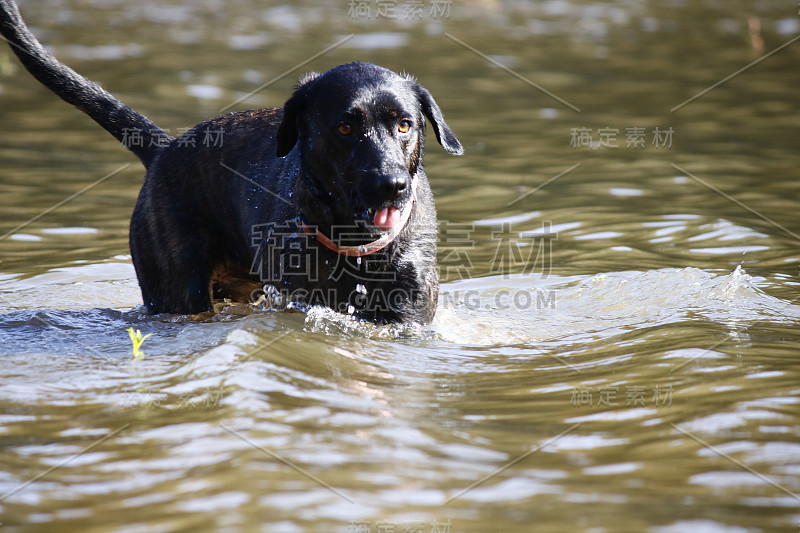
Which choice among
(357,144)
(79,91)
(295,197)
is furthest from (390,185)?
(79,91)

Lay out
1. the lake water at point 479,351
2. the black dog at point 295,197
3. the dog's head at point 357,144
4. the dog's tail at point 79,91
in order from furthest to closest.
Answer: the dog's tail at point 79,91, the black dog at point 295,197, the dog's head at point 357,144, the lake water at point 479,351

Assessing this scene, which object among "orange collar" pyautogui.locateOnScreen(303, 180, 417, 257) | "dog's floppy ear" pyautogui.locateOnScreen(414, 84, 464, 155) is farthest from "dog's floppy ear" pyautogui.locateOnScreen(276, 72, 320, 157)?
"dog's floppy ear" pyautogui.locateOnScreen(414, 84, 464, 155)

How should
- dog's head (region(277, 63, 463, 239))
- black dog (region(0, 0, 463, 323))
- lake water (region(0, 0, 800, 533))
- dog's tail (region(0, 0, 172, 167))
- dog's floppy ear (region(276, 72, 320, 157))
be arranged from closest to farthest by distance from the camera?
lake water (region(0, 0, 800, 533)), dog's head (region(277, 63, 463, 239)), black dog (region(0, 0, 463, 323)), dog's floppy ear (region(276, 72, 320, 157)), dog's tail (region(0, 0, 172, 167))

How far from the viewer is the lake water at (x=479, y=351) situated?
257cm

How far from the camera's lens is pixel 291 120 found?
4.42 m

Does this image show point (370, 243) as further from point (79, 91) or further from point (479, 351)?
point (79, 91)

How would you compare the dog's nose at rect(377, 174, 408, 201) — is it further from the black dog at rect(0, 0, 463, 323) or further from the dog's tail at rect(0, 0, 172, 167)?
the dog's tail at rect(0, 0, 172, 167)

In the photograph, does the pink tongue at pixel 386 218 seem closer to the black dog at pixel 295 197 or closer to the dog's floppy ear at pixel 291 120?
the black dog at pixel 295 197

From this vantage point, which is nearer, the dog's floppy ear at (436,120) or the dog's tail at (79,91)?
the dog's floppy ear at (436,120)

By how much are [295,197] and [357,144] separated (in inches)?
20.5

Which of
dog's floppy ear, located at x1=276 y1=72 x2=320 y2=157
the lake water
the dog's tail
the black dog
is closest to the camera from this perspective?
the lake water

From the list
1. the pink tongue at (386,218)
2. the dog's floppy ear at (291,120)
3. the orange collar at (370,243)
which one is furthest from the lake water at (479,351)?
the dog's floppy ear at (291,120)

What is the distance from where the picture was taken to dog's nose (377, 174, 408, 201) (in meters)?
3.82

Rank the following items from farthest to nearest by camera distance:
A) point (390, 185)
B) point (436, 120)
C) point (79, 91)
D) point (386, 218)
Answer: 1. point (79, 91)
2. point (436, 120)
3. point (386, 218)
4. point (390, 185)
